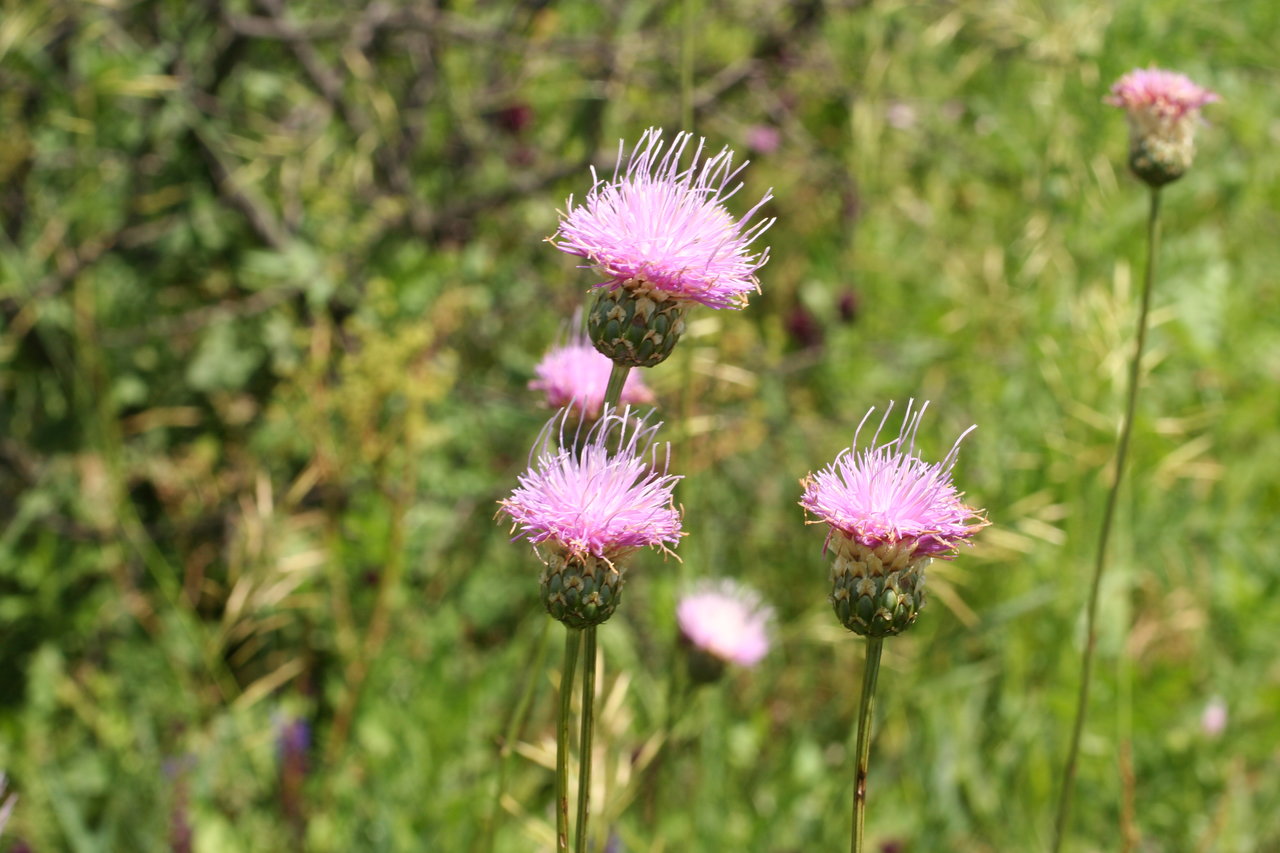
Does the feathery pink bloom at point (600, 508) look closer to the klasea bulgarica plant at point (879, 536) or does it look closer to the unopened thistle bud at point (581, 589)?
the unopened thistle bud at point (581, 589)

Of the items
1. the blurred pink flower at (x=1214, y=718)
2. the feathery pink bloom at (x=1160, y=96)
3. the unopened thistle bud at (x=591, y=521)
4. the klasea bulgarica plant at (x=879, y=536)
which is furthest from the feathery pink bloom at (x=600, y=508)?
the blurred pink flower at (x=1214, y=718)

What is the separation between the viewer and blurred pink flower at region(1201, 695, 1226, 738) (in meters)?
2.30

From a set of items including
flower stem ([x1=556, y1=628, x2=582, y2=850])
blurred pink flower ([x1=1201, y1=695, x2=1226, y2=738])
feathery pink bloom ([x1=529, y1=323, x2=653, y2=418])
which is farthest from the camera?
blurred pink flower ([x1=1201, y1=695, x2=1226, y2=738])

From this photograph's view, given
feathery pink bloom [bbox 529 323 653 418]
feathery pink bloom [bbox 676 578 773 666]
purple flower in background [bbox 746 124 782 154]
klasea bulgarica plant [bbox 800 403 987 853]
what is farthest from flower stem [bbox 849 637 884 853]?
purple flower in background [bbox 746 124 782 154]

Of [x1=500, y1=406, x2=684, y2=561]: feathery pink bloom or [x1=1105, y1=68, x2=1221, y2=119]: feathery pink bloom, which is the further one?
[x1=1105, y1=68, x2=1221, y2=119]: feathery pink bloom

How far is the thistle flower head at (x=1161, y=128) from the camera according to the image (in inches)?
54.4

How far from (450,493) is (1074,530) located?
4.41 feet

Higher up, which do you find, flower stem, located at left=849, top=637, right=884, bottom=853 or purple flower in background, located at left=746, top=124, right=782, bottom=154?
purple flower in background, located at left=746, top=124, right=782, bottom=154

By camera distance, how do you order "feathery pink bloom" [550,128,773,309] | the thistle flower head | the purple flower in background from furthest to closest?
1. the purple flower in background
2. the thistle flower head
3. "feathery pink bloom" [550,128,773,309]

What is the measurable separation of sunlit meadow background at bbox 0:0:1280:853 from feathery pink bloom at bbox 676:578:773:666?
0.08m

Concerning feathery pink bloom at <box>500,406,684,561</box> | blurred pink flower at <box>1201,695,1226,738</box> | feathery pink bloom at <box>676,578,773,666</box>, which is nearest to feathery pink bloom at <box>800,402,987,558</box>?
feathery pink bloom at <box>500,406,684,561</box>

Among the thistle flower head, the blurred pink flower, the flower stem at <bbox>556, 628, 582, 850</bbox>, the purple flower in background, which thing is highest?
the purple flower in background

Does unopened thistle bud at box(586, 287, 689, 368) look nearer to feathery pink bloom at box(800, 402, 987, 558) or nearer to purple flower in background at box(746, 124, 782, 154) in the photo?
feathery pink bloom at box(800, 402, 987, 558)

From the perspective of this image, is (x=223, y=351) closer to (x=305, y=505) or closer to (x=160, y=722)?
(x=305, y=505)
